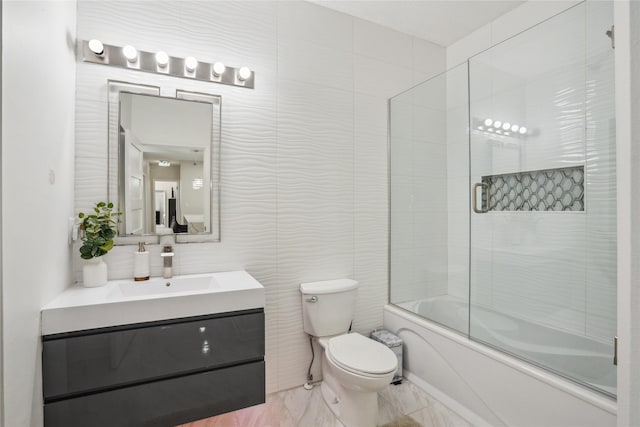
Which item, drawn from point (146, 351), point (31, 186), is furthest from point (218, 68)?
point (146, 351)

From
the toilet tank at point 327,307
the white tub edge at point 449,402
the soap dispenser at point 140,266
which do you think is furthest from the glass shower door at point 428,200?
the soap dispenser at point 140,266

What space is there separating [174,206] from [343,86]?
1438 millimetres

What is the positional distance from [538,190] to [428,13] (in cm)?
148

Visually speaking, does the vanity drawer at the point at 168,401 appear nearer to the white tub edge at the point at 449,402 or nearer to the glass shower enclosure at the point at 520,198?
the white tub edge at the point at 449,402

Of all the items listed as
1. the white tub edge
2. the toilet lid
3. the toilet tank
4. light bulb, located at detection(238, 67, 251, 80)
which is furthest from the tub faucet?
the white tub edge

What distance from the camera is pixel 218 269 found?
1964 millimetres

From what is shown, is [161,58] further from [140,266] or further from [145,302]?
[145,302]

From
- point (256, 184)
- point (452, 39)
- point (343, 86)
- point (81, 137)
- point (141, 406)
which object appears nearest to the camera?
point (141, 406)

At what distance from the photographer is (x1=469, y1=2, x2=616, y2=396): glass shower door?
152cm

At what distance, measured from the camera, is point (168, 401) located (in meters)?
1.44

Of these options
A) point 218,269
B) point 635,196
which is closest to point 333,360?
point 218,269

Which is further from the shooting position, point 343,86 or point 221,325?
point 343,86

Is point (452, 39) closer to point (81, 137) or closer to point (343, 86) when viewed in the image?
point (343, 86)

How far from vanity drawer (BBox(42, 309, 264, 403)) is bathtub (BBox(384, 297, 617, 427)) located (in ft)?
3.81
